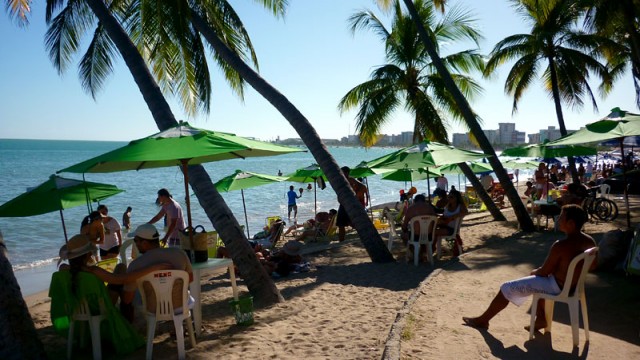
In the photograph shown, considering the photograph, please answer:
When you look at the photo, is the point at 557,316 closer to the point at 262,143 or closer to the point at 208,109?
the point at 262,143

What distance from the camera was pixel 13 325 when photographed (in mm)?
3600

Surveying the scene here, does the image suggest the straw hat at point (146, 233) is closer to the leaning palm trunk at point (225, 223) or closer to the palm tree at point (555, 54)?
the leaning palm trunk at point (225, 223)

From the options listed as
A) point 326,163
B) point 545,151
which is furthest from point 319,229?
point 545,151

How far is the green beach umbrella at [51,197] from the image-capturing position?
6.35m

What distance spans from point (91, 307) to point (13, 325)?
615mm

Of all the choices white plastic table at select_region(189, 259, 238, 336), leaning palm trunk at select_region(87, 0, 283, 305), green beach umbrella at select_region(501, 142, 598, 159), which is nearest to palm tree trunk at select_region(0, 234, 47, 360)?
white plastic table at select_region(189, 259, 238, 336)

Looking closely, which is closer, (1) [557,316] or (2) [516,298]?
(2) [516,298]

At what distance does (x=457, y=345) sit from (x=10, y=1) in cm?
843

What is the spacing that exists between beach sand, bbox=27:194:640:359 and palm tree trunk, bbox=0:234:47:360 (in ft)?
2.60

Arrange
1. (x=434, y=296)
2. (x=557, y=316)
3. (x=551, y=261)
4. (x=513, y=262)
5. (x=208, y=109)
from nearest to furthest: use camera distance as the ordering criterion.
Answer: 1. (x=551, y=261)
2. (x=557, y=316)
3. (x=434, y=296)
4. (x=513, y=262)
5. (x=208, y=109)

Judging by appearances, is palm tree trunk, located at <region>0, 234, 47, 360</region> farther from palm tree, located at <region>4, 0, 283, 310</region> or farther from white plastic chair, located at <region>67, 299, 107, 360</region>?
palm tree, located at <region>4, 0, 283, 310</region>

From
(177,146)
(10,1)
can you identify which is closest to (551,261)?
(177,146)

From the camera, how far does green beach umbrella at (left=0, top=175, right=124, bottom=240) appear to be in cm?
635

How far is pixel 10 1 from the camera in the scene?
785 cm
